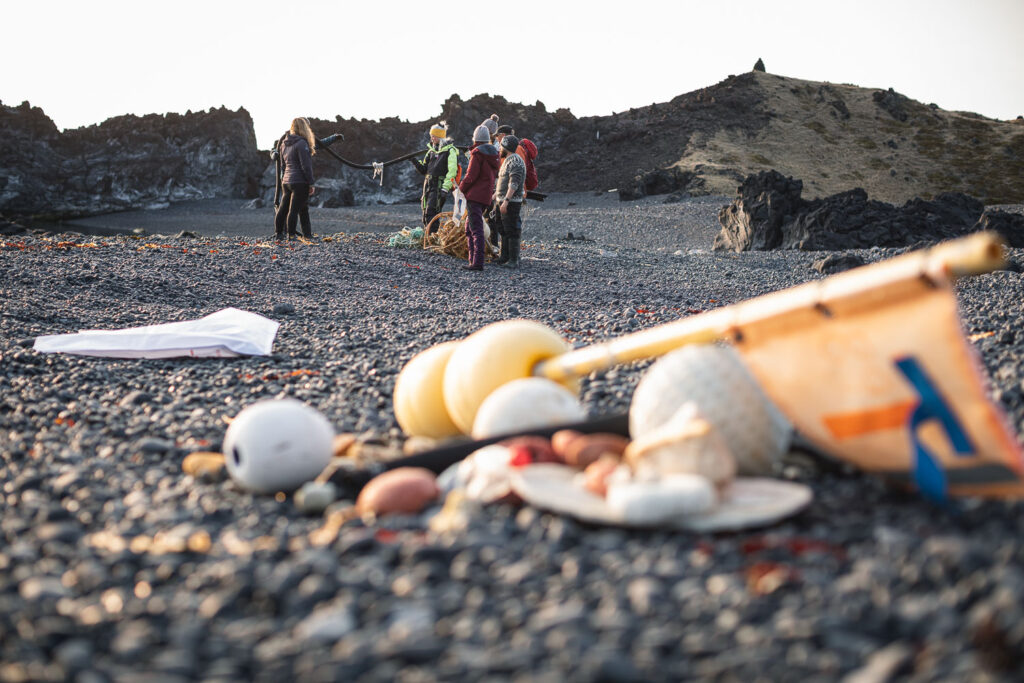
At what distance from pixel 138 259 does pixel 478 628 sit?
43.4 feet

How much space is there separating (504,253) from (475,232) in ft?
4.84

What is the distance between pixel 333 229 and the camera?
26.0 m

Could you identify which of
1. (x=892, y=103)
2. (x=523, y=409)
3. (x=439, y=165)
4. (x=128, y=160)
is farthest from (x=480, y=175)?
(x=892, y=103)

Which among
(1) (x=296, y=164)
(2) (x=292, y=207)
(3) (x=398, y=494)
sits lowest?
(3) (x=398, y=494)

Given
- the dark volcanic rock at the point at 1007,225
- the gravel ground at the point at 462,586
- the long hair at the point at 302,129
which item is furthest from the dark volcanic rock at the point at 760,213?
the gravel ground at the point at 462,586

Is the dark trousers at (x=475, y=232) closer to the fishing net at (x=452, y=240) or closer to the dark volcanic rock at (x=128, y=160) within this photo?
the fishing net at (x=452, y=240)

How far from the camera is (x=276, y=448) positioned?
3695 mm

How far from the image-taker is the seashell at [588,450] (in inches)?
137

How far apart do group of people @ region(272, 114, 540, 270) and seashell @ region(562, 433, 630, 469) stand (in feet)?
32.6

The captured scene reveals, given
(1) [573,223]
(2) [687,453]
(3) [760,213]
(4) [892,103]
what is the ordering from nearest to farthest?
1. (2) [687,453]
2. (3) [760,213]
3. (1) [573,223]
4. (4) [892,103]

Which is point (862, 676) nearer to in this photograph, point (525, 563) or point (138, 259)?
point (525, 563)

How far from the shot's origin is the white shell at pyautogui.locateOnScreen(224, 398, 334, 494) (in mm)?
3670

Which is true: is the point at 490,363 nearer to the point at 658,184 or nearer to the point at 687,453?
the point at 687,453

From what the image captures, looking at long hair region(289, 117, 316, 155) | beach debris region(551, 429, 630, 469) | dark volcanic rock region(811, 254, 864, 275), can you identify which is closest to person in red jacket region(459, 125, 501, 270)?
long hair region(289, 117, 316, 155)
